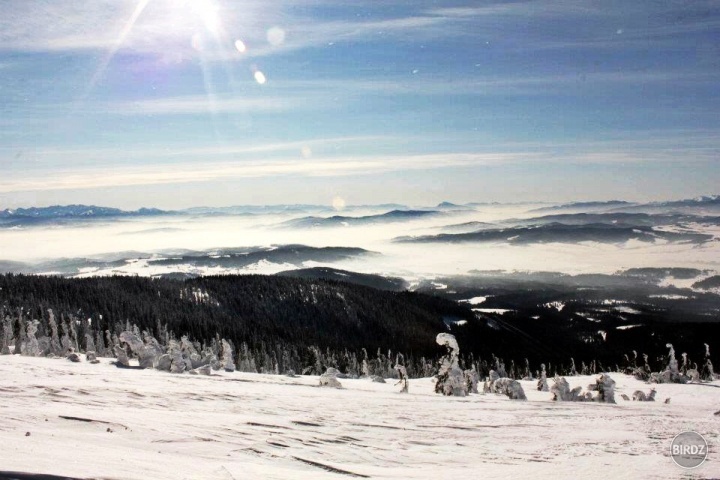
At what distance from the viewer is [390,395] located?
28.8 m

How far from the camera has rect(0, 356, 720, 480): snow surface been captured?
512 inches

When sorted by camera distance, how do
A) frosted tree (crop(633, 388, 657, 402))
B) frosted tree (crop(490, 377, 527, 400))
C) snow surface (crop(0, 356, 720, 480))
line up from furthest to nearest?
frosted tree (crop(633, 388, 657, 402)) → frosted tree (crop(490, 377, 527, 400)) → snow surface (crop(0, 356, 720, 480))

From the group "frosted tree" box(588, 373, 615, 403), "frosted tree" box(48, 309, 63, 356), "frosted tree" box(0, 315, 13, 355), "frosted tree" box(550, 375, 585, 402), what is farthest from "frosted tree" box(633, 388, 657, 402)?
"frosted tree" box(0, 315, 13, 355)

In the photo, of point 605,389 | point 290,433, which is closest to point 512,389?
point 605,389

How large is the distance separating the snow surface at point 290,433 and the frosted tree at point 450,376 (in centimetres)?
618

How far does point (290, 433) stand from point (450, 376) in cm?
1835

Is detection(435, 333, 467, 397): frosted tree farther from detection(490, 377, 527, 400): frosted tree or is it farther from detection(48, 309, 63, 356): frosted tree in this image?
detection(48, 309, 63, 356): frosted tree

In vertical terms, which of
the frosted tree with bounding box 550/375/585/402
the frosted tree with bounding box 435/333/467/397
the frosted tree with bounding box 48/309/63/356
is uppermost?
the frosted tree with bounding box 48/309/63/356

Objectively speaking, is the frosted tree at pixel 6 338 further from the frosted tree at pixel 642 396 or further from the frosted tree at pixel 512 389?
the frosted tree at pixel 642 396

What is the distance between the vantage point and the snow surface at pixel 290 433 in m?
13.0

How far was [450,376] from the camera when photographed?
34.4m

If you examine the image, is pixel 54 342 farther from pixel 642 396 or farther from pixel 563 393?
pixel 642 396

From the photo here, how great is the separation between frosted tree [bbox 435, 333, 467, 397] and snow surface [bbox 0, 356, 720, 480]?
618 centimetres

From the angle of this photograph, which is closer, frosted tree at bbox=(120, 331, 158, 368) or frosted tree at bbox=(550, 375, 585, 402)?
frosted tree at bbox=(120, 331, 158, 368)
